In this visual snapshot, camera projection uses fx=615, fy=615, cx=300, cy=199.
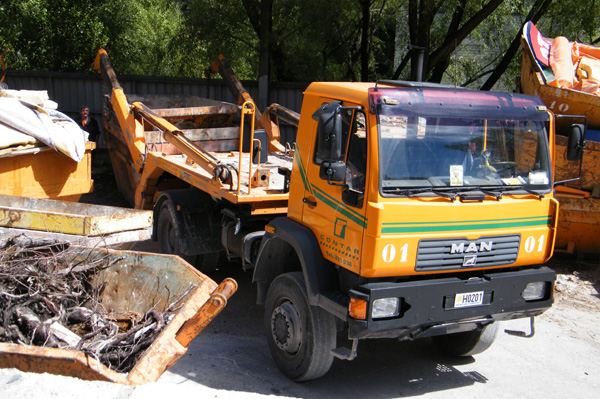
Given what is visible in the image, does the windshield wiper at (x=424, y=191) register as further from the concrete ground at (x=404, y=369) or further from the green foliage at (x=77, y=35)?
the green foliage at (x=77, y=35)

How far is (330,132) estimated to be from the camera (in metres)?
4.43

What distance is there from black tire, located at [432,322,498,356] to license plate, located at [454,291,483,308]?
1.00 metres

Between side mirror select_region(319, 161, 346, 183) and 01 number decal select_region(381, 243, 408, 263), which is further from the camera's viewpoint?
side mirror select_region(319, 161, 346, 183)

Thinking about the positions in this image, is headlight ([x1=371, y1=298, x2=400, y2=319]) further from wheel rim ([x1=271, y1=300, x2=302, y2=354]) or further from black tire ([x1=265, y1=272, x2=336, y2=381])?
wheel rim ([x1=271, y1=300, x2=302, y2=354])

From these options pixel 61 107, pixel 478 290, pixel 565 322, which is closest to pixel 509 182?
pixel 478 290

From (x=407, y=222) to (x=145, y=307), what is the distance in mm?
2407

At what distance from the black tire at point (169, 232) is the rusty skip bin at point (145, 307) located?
1717mm

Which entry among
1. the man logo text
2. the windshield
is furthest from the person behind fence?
the man logo text

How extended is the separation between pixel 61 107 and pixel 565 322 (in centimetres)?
1226

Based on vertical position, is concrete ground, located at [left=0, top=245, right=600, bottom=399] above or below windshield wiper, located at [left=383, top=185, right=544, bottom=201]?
below

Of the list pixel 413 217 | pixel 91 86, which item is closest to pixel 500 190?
pixel 413 217

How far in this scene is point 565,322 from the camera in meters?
6.88

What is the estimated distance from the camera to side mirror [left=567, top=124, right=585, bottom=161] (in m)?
5.04

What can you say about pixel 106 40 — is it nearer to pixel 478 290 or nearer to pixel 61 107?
pixel 61 107
